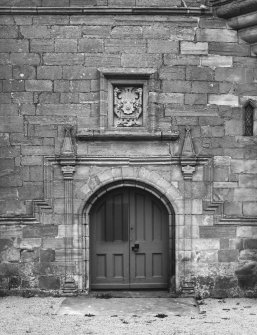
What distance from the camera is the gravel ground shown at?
23.9ft

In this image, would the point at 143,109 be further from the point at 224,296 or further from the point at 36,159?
the point at 224,296

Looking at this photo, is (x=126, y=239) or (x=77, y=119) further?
(x=126, y=239)

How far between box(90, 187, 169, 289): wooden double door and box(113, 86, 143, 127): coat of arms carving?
1.27 metres

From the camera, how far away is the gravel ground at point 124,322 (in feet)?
23.9

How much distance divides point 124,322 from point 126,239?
214 centimetres

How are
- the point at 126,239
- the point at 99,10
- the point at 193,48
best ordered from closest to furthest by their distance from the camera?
the point at 99,10 → the point at 193,48 → the point at 126,239

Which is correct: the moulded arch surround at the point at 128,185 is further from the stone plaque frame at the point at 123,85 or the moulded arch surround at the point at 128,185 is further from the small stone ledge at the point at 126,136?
the stone plaque frame at the point at 123,85

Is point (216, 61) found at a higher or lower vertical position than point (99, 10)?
lower

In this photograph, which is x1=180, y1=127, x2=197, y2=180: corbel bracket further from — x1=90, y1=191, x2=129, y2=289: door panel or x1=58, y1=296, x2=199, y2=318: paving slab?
x1=58, y1=296, x2=199, y2=318: paving slab

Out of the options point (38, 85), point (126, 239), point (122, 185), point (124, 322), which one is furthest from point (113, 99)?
point (124, 322)

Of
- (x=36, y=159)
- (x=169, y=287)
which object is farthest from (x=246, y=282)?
(x=36, y=159)

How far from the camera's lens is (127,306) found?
28.4ft

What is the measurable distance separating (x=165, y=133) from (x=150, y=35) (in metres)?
1.76

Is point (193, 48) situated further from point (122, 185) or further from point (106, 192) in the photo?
point (106, 192)
